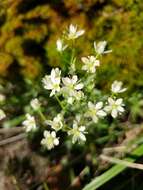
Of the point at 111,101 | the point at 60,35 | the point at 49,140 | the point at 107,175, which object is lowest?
the point at 107,175

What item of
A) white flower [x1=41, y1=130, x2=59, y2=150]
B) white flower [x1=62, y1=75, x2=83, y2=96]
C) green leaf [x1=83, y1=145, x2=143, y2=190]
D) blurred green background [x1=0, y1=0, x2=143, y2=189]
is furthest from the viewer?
blurred green background [x1=0, y1=0, x2=143, y2=189]

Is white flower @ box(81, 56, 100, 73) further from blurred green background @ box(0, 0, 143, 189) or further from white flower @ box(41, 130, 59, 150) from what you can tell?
blurred green background @ box(0, 0, 143, 189)

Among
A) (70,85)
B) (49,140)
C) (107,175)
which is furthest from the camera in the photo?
(107,175)

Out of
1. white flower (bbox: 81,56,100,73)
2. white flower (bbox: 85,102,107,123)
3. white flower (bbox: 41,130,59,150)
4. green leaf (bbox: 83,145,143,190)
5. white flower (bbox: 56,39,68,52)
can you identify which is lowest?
green leaf (bbox: 83,145,143,190)

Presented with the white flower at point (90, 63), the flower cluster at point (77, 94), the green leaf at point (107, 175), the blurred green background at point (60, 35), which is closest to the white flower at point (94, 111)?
the flower cluster at point (77, 94)

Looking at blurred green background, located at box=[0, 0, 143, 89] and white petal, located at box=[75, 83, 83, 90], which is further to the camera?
blurred green background, located at box=[0, 0, 143, 89]

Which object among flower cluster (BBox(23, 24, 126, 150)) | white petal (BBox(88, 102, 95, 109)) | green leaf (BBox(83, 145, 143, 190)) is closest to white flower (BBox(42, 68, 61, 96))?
flower cluster (BBox(23, 24, 126, 150))

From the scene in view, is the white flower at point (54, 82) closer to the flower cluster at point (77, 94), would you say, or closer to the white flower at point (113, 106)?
the flower cluster at point (77, 94)

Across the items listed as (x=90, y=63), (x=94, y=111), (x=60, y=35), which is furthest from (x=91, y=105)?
(x=60, y=35)

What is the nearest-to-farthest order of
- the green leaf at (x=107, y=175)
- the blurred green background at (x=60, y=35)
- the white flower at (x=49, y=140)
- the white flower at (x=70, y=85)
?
the white flower at (x=70, y=85), the white flower at (x=49, y=140), the green leaf at (x=107, y=175), the blurred green background at (x=60, y=35)

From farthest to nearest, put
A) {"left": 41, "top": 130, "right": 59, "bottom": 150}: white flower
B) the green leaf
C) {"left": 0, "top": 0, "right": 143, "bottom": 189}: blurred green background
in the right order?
{"left": 0, "top": 0, "right": 143, "bottom": 189}: blurred green background
the green leaf
{"left": 41, "top": 130, "right": 59, "bottom": 150}: white flower

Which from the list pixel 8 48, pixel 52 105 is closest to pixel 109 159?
pixel 52 105

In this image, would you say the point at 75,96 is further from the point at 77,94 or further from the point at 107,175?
the point at 107,175
